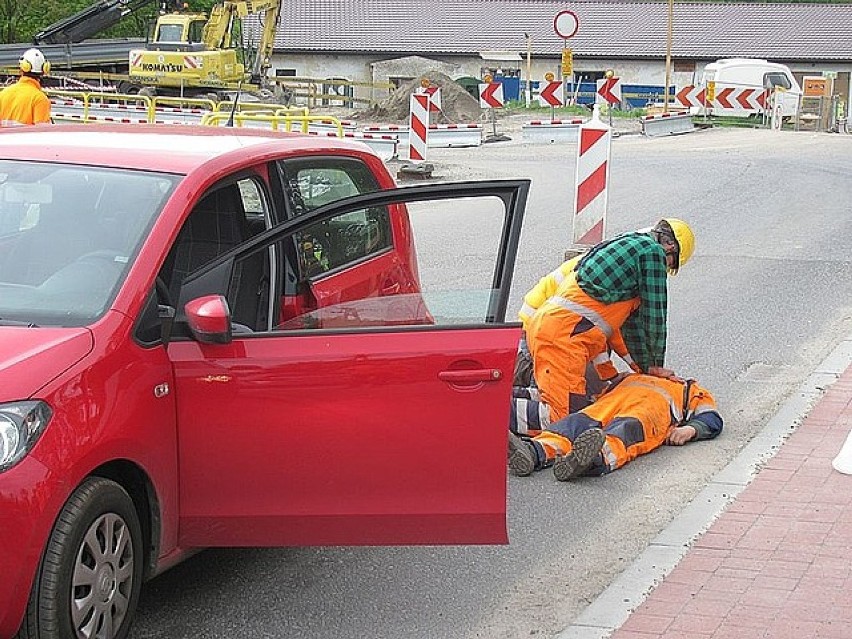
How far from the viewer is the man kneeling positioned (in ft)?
21.1

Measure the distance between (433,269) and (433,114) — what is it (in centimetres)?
2267

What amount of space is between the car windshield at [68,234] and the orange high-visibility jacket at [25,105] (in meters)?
7.86

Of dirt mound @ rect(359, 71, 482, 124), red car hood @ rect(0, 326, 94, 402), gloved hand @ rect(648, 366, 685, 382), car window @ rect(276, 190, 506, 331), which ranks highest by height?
red car hood @ rect(0, 326, 94, 402)

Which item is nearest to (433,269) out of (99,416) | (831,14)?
(99,416)

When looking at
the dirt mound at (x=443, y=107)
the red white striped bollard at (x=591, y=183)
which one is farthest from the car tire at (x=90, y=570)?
the dirt mound at (x=443, y=107)

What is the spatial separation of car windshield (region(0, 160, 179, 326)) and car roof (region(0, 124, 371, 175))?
6 cm

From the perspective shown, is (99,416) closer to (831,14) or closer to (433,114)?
(433,114)

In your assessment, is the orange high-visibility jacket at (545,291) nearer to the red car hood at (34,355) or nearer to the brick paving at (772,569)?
the brick paving at (772,569)

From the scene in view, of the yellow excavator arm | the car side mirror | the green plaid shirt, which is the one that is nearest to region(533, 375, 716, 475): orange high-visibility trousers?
the green plaid shirt

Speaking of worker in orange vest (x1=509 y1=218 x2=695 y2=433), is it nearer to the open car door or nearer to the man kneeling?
the man kneeling

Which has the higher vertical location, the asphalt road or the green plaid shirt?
the green plaid shirt

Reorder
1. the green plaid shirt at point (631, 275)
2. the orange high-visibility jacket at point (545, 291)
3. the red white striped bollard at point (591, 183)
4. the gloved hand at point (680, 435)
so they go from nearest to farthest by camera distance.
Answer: the green plaid shirt at point (631, 275) → the gloved hand at point (680, 435) → the orange high-visibility jacket at point (545, 291) → the red white striped bollard at point (591, 183)

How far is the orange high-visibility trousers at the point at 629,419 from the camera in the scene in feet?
21.8

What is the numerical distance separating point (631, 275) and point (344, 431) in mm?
2709
